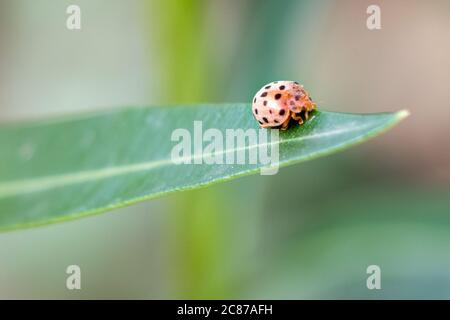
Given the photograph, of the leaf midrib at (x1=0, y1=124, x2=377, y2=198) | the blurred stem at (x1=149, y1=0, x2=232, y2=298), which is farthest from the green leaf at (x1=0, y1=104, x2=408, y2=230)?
the blurred stem at (x1=149, y1=0, x2=232, y2=298)

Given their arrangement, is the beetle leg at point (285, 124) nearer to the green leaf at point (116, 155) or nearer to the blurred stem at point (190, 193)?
the green leaf at point (116, 155)

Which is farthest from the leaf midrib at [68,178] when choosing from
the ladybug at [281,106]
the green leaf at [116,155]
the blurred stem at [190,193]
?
the blurred stem at [190,193]

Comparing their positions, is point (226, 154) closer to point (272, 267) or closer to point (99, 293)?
point (272, 267)

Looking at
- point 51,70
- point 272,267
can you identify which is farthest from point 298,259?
point 51,70

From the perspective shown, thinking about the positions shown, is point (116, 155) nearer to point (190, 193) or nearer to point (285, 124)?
point (285, 124)

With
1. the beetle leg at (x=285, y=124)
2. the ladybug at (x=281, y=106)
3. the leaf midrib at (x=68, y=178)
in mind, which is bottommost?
the leaf midrib at (x=68, y=178)
